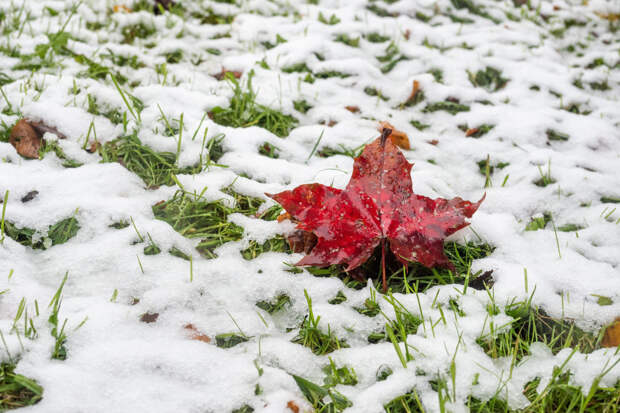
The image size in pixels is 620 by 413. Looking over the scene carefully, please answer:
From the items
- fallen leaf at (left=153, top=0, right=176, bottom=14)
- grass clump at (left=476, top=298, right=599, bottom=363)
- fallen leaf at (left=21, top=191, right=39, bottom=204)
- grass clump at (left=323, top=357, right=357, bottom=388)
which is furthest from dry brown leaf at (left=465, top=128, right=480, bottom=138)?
fallen leaf at (left=153, top=0, right=176, bottom=14)

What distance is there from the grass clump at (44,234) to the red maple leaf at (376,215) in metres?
0.70

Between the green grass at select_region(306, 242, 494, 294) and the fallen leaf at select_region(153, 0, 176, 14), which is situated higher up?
the fallen leaf at select_region(153, 0, 176, 14)

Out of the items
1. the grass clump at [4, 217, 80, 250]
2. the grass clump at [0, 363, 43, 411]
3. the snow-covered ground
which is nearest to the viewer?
the grass clump at [0, 363, 43, 411]

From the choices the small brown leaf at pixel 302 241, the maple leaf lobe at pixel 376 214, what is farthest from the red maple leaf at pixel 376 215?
the small brown leaf at pixel 302 241

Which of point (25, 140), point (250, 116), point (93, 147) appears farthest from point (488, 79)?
point (25, 140)

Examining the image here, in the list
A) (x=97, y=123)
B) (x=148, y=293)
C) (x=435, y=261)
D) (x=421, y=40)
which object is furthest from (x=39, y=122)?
(x=421, y=40)

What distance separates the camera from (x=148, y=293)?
1277mm

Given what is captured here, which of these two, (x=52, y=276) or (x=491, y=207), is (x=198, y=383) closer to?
(x=52, y=276)

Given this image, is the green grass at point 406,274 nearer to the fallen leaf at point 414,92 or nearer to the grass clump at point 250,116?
the grass clump at point 250,116

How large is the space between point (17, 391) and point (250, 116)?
58.3 inches

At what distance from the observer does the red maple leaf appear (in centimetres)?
131

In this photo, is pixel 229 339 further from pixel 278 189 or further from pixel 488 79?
pixel 488 79

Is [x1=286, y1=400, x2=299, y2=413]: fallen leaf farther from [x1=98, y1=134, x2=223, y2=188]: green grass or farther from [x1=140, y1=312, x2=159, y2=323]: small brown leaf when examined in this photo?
[x1=98, y1=134, x2=223, y2=188]: green grass

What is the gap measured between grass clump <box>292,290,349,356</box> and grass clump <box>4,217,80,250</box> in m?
0.84
